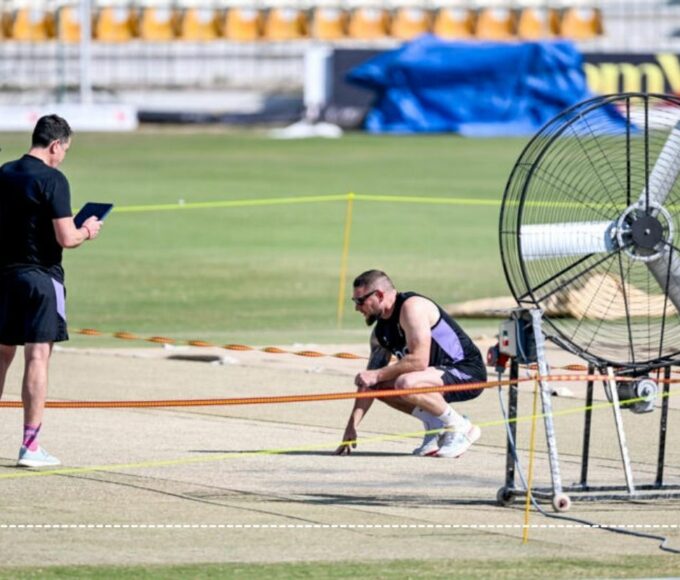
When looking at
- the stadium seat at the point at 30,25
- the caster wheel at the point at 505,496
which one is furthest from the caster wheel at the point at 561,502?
the stadium seat at the point at 30,25

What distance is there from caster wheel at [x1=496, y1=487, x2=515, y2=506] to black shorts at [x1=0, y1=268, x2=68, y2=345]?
2550 mm

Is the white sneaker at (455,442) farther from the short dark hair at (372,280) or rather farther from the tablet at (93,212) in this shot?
the tablet at (93,212)

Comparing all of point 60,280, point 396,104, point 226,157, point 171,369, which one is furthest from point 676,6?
point 60,280

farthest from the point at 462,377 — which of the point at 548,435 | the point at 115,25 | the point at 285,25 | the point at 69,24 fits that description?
the point at 69,24

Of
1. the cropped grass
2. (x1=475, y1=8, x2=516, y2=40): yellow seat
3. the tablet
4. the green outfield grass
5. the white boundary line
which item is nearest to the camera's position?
the cropped grass

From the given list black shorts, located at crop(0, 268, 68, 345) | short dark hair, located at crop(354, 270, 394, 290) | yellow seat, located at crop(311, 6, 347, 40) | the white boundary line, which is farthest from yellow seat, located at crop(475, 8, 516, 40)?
the white boundary line

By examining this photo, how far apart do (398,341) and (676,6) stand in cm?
5256

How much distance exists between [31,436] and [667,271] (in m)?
3.42

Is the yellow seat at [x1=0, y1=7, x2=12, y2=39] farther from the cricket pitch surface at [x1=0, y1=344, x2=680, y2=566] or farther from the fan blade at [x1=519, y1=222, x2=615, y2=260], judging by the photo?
the fan blade at [x1=519, y1=222, x2=615, y2=260]

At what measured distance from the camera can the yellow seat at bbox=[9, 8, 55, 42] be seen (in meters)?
61.8

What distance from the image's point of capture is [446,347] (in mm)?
9977

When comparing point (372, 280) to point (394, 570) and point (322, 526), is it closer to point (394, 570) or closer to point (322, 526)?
point (322, 526)

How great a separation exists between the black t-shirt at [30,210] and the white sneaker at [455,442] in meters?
2.44

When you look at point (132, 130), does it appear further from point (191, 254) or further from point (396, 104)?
point (191, 254)
